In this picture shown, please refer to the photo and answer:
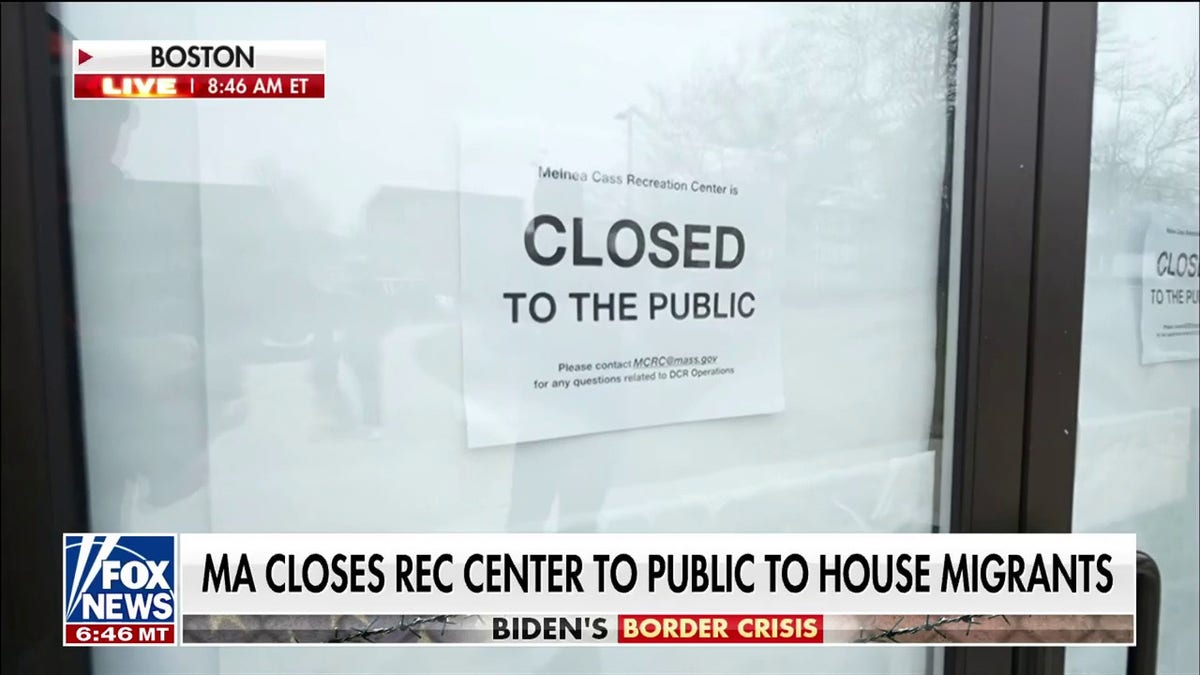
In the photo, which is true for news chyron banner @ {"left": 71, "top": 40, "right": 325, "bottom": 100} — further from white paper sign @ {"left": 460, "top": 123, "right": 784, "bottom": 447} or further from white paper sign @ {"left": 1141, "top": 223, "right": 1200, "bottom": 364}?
white paper sign @ {"left": 1141, "top": 223, "right": 1200, "bottom": 364}

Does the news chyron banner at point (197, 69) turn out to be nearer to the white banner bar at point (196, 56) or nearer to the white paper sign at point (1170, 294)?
the white banner bar at point (196, 56)

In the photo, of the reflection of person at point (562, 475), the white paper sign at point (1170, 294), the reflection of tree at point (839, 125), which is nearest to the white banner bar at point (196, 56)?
the reflection of person at point (562, 475)

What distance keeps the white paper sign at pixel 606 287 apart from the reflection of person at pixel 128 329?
1.11 feet

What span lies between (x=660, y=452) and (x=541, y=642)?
11.8 inches

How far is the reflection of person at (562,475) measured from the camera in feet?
3.17

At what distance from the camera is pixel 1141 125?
1.09 m

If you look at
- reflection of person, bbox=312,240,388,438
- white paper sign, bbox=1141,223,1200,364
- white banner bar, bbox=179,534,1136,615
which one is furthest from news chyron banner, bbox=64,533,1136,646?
white paper sign, bbox=1141,223,1200,364

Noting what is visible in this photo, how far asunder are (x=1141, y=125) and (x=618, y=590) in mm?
1032

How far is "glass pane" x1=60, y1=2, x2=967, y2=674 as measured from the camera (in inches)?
34.5

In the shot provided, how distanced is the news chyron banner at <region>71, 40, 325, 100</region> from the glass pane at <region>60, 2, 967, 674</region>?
0.01 meters

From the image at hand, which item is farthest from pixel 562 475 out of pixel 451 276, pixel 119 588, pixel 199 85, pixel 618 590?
pixel 199 85

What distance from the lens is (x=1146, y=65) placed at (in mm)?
1078

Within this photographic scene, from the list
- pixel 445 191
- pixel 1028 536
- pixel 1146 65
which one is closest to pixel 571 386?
pixel 445 191

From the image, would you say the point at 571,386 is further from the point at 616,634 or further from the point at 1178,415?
the point at 1178,415
